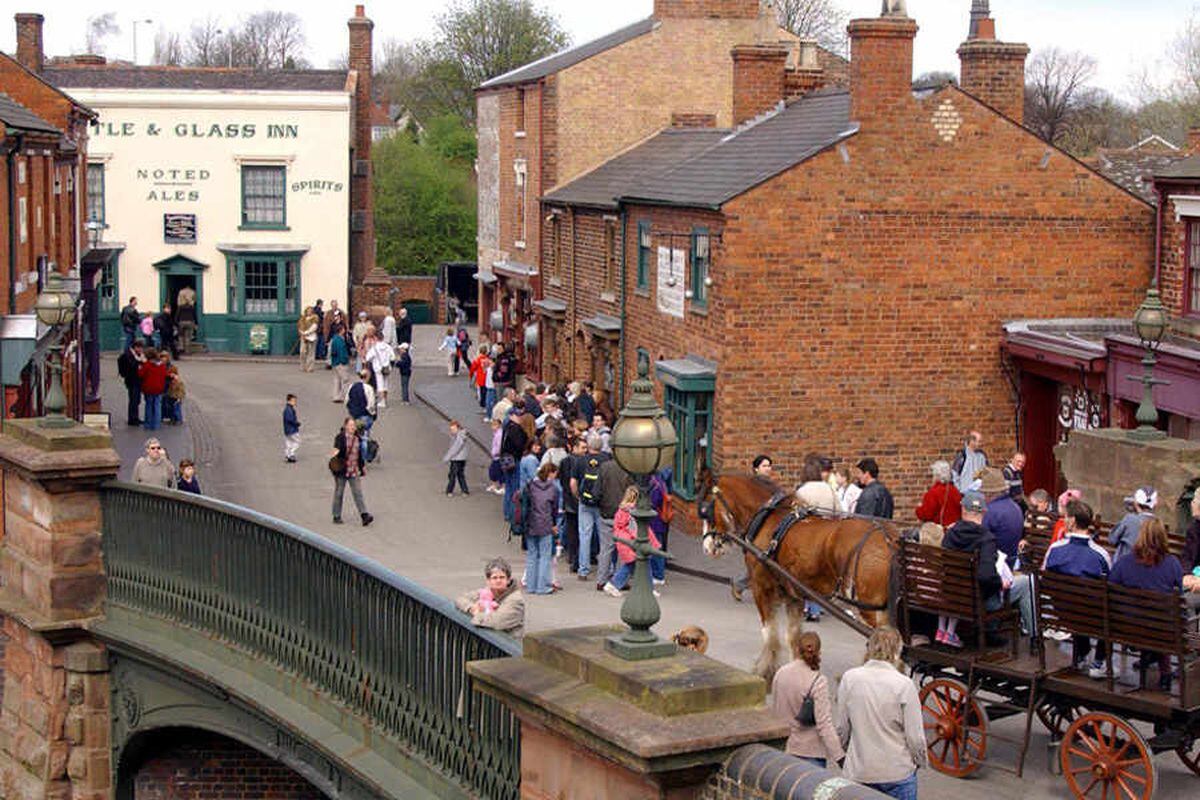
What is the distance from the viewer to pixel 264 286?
4959cm

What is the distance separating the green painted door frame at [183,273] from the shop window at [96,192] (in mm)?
1986

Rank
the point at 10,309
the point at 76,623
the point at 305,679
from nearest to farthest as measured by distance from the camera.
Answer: the point at 305,679, the point at 76,623, the point at 10,309

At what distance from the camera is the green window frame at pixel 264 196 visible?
4938 cm

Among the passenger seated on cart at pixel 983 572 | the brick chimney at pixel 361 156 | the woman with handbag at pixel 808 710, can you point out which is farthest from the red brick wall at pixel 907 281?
the brick chimney at pixel 361 156

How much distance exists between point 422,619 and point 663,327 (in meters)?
18.3

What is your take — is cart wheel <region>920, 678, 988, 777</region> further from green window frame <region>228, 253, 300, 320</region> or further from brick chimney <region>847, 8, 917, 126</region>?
green window frame <region>228, 253, 300, 320</region>

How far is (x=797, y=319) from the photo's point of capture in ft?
83.0

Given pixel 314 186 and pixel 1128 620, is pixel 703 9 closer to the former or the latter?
pixel 314 186

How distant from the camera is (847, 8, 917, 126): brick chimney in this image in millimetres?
25406

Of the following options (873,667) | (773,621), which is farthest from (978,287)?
(873,667)

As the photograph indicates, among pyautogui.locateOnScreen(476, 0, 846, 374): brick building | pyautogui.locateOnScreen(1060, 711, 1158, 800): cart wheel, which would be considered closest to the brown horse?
pyautogui.locateOnScreen(1060, 711, 1158, 800): cart wheel

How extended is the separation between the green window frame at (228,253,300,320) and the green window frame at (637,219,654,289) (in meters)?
20.7

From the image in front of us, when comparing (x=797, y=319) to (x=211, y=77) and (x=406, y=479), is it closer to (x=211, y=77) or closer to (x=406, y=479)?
(x=406, y=479)

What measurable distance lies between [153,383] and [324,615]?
22207mm
